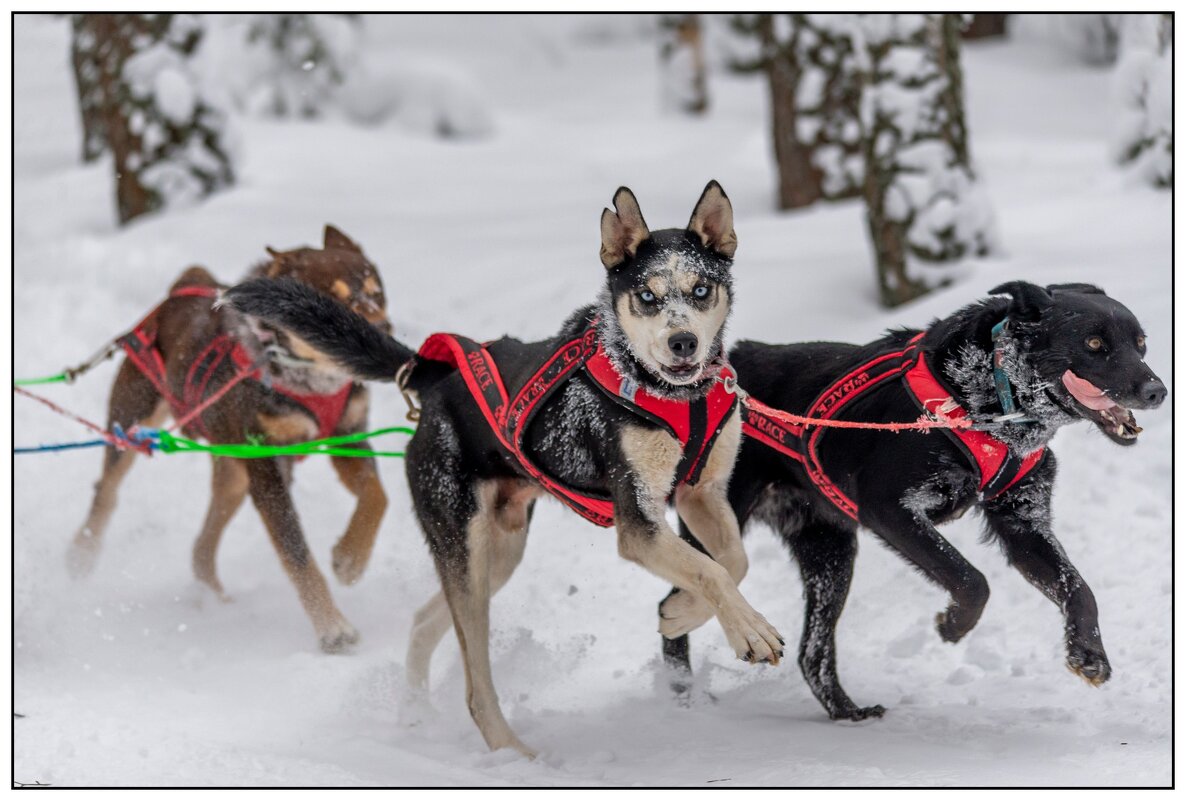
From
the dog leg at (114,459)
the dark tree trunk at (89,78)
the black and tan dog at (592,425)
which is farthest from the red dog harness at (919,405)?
the dark tree trunk at (89,78)

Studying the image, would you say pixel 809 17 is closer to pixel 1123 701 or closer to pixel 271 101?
pixel 1123 701

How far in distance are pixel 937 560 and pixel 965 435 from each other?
0.40m

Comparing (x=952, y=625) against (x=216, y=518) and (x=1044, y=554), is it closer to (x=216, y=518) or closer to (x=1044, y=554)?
(x=1044, y=554)

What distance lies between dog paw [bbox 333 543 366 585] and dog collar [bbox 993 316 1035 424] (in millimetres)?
3030

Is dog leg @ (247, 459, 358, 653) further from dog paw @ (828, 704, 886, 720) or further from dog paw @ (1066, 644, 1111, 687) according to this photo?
dog paw @ (1066, 644, 1111, 687)

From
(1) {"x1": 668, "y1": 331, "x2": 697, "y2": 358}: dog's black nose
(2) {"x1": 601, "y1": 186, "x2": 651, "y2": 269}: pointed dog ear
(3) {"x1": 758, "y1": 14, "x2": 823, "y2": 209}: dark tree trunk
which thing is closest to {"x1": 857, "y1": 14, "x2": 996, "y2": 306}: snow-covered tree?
(3) {"x1": 758, "y1": 14, "x2": 823, "y2": 209}: dark tree trunk

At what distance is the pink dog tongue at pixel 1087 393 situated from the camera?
3.92 metres

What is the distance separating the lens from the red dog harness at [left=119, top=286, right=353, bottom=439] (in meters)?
5.77

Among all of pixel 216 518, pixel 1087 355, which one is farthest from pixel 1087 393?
pixel 216 518

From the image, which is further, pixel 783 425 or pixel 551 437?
pixel 783 425

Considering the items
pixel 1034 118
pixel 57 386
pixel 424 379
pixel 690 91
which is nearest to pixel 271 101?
pixel 690 91

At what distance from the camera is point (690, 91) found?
20.3 m

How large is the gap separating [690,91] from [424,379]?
1646 cm

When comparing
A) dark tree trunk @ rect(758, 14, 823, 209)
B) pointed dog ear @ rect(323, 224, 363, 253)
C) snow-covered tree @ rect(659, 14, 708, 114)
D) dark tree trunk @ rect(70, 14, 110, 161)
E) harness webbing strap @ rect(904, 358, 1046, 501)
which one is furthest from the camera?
snow-covered tree @ rect(659, 14, 708, 114)
